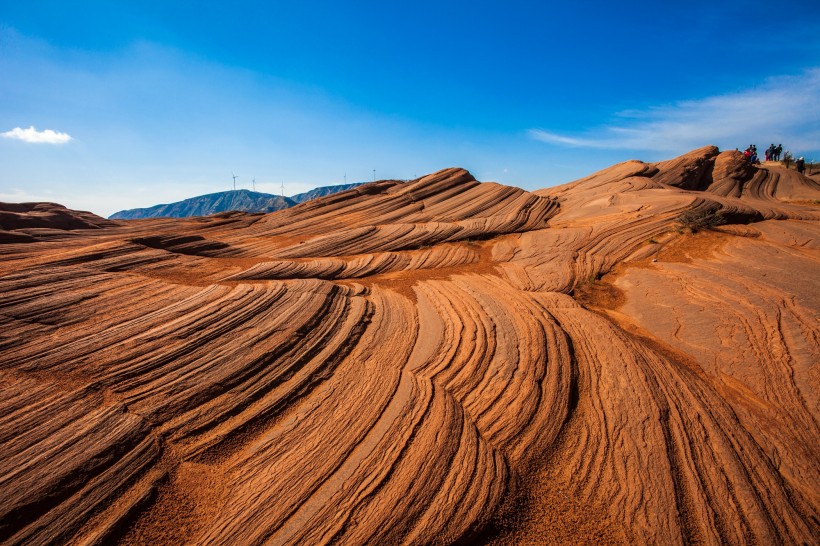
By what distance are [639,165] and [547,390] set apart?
44657 mm

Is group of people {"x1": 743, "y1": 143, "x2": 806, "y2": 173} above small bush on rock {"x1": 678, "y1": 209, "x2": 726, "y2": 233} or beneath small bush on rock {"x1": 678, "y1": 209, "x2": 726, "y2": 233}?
above

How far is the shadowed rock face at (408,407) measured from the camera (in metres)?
5.55

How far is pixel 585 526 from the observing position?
226 inches

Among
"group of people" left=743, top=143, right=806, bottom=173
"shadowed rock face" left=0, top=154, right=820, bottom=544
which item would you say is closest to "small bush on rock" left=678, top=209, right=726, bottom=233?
"shadowed rock face" left=0, top=154, right=820, bottom=544

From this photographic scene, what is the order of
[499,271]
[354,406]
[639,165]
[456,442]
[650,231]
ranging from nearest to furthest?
[456,442] → [354,406] → [499,271] → [650,231] → [639,165]

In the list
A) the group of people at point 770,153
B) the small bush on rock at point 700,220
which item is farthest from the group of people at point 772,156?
the small bush on rock at point 700,220

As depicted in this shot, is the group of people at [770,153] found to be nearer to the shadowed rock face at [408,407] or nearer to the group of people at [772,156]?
the group of people at [772,156]

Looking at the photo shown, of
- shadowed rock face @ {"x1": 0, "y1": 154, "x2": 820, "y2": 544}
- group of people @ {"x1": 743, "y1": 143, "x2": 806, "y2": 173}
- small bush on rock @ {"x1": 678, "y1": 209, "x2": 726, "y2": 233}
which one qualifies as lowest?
shadowed rock face @ {"x1": 0, "y1": 154, "x2": 820, "y2": 544}

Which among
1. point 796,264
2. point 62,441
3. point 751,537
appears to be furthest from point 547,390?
point 796,264

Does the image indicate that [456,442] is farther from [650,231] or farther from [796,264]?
[650,231]

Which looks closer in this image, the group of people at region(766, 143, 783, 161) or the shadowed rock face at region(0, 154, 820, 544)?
the shadowed rock face at region(0, 154, 820, 544)

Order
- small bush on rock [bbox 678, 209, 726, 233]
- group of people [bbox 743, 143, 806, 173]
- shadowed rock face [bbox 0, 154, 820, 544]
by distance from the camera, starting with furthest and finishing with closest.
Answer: group of people [bbox 743, 143, 806, 173] → small bush on rock [bbox 678, 209, 726, 233] → shadowed rock face [bbox 0, 154, 820, 544]

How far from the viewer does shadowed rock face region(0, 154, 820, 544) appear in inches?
219

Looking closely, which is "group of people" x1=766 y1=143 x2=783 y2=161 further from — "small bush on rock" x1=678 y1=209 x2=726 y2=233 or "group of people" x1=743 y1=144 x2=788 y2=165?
"small bush on rock" x1=678 y1=209 x2=726 y2=233
